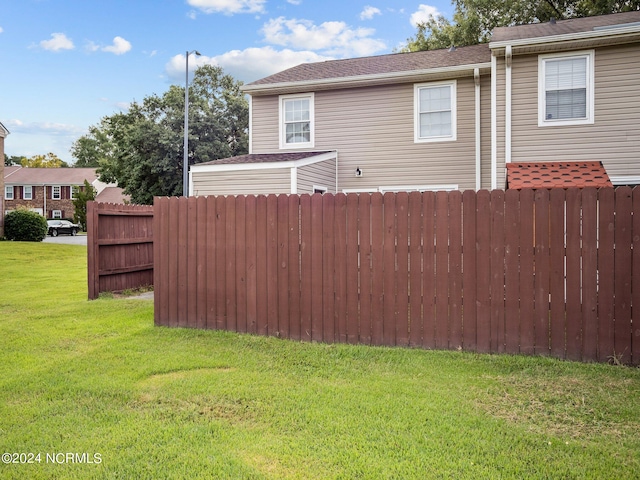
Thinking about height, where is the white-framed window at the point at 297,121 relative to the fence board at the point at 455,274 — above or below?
above

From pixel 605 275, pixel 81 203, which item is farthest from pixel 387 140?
pixel 81 203

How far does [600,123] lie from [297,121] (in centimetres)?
779

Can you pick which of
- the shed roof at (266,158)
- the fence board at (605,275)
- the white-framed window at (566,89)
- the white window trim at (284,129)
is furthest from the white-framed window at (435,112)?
the fence board at (605,275)

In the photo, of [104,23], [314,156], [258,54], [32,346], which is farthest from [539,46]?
[258,54]

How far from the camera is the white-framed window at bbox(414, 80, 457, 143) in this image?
12984 mm

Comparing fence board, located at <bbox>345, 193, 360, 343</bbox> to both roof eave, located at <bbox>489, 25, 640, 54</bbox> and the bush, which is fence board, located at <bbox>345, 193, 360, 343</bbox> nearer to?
roof eave, located at <bbox>489, 25, 640, 54</bbox>

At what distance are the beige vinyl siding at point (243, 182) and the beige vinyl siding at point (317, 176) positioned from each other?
39cm

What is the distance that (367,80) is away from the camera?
13500 mm

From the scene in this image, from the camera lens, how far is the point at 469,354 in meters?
5.26

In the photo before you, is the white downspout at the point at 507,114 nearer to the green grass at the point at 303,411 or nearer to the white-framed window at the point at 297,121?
the white-framed window at the point at 297,121

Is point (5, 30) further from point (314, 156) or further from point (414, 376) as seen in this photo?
point (414, 376)

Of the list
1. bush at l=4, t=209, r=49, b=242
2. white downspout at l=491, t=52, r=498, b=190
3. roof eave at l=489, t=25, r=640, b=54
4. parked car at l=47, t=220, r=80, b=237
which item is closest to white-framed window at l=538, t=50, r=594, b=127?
roof eave at l=489, t=25, r=640, b=54

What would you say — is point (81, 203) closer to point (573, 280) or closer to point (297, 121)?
point (297, 121)

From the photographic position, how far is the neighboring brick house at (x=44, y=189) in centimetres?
5128
